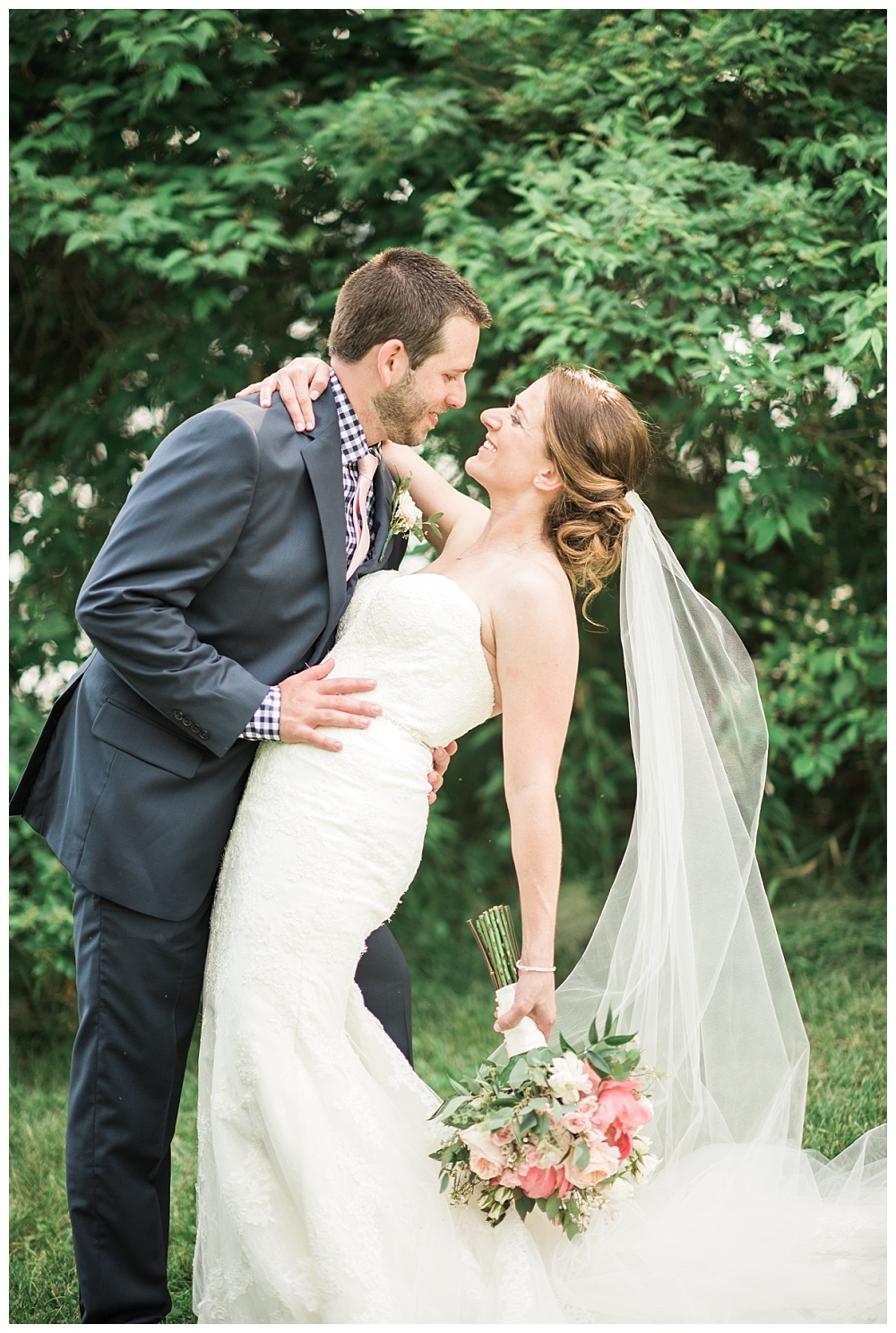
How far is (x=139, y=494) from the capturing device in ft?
8.63

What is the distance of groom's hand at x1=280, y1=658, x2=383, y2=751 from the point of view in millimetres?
2648

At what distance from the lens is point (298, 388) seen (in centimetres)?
284

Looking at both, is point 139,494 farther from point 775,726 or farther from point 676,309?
point 775,726

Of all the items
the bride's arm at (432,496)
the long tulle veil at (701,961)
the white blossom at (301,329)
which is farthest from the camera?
the white blossom at (301,329)

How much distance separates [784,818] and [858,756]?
0.60 meters

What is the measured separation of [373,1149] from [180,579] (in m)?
1.26

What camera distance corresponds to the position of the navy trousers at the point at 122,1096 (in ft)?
8.84

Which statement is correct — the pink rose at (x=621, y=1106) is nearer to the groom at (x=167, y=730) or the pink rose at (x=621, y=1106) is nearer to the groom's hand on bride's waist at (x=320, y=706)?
the groom at (x=167, y=730)

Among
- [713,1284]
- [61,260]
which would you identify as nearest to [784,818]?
[713,1284]

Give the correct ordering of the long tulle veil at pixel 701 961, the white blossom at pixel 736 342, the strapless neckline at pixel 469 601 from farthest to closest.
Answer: the white blossom at pixel 736 342 → the long tulle veil at pixel 701 961 → the strapless neckline at pixel 469 601

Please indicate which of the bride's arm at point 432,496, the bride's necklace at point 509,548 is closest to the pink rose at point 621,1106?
the bride's necklace at point 509,548

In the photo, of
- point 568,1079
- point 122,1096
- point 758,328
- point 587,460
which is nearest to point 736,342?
point 758,328

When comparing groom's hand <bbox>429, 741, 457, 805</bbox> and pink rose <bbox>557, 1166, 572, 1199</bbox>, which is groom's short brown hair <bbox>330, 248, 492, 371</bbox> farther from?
pink rose <bbox>557, 1166, 572, 1199</bbox>

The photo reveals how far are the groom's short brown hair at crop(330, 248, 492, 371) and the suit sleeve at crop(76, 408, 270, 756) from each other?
0.44 m
